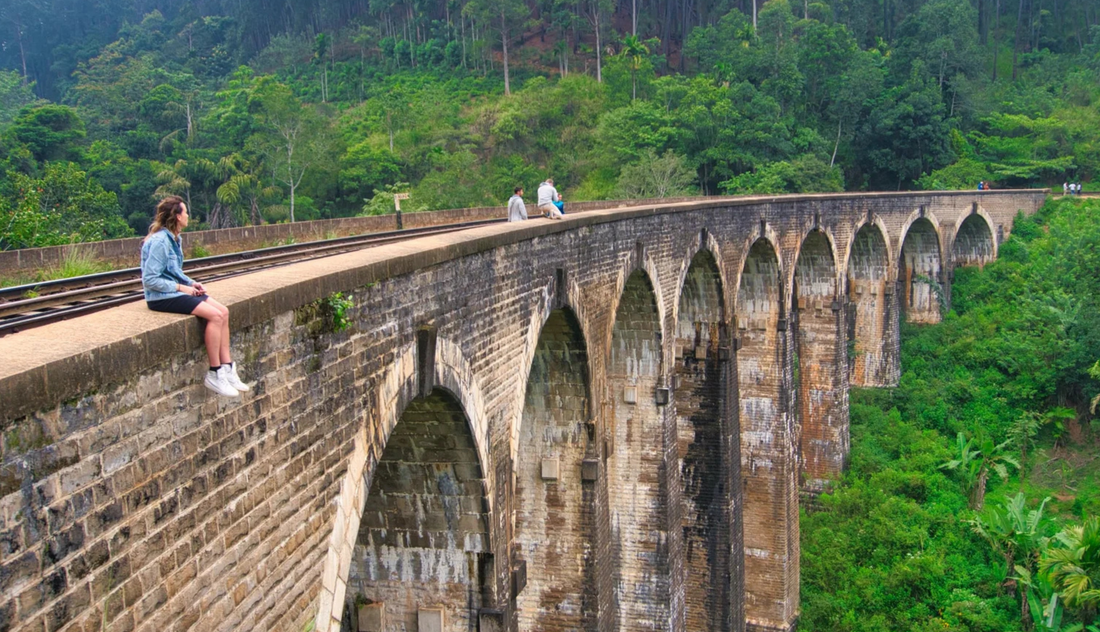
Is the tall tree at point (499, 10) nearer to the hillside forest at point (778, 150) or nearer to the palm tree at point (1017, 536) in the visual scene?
the hillside forest at point (778, 150)

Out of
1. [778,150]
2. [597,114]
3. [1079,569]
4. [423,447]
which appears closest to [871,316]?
[1079,569]

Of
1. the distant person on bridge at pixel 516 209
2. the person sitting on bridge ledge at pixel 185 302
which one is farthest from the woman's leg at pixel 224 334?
the distant person on bridge at pixel 516 209

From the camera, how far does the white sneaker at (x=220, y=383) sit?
4285 millimetres

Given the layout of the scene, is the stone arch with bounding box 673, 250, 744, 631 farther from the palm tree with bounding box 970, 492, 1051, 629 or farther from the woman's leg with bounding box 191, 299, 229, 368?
the woman's leg with bounding box 191, 299, 229, 368

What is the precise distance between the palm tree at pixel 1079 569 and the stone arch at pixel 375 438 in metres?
14.4

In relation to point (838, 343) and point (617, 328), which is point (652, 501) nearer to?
point (617, 328)

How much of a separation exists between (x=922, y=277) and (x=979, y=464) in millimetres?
9956

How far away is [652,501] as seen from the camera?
48.5ft

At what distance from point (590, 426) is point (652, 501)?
3.15 m

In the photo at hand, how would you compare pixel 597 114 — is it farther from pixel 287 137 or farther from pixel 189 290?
pixel 189 290

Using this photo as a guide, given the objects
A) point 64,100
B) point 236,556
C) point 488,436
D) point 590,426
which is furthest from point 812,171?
point 64,100

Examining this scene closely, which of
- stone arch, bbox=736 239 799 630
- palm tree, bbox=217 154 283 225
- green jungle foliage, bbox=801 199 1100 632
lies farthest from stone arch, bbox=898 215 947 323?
palm tree, bbox=217 154 283 225

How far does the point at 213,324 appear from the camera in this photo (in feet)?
14.0

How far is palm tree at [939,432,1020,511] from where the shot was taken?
25.7 meters
